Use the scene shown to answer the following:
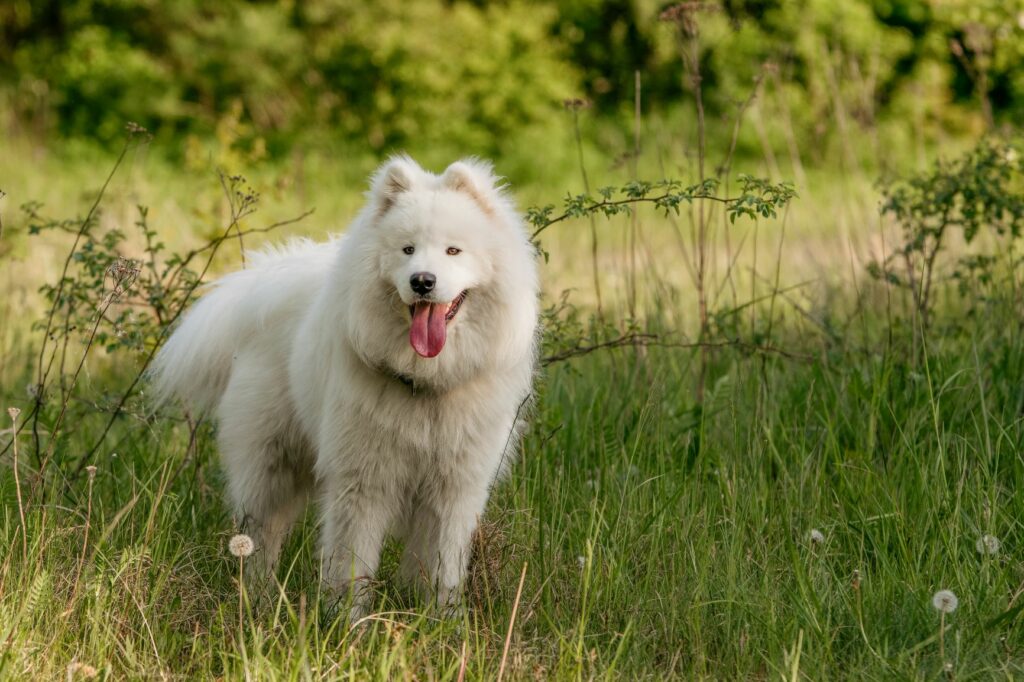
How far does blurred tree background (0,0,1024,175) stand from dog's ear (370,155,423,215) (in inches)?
512

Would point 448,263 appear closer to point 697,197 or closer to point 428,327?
point 428,327

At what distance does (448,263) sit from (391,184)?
369 mm

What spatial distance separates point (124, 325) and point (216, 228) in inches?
64.9

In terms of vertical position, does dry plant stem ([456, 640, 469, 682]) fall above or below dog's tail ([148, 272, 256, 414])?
below

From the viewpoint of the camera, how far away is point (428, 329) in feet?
11.5

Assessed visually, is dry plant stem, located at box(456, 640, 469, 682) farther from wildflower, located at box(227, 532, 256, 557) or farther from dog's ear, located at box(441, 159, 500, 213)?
dog's ear, located at box(441, 159, 500, 213)

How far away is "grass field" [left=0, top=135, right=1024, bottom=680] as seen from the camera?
3.13 m

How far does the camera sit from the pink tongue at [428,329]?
3492mm

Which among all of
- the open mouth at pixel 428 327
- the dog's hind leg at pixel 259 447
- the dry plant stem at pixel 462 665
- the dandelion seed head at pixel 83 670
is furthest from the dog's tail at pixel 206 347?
the dry plant stem at pixel 462 665

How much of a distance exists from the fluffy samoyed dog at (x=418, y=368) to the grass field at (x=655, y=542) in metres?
0.15

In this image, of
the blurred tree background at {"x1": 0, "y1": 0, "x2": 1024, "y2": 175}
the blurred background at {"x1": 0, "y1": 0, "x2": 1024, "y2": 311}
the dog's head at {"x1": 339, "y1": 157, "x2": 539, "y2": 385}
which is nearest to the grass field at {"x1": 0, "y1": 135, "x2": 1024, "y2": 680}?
the dog's head at {"x1": 339, "y1": 157, "x2": 539, "y2": 385}

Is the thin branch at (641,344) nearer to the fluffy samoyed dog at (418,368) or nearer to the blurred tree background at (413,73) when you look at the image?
the fluffy samoyed dog at (418,368)

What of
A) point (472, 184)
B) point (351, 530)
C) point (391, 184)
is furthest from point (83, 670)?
point (472, 184)

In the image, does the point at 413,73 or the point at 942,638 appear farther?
the point at 413,73
